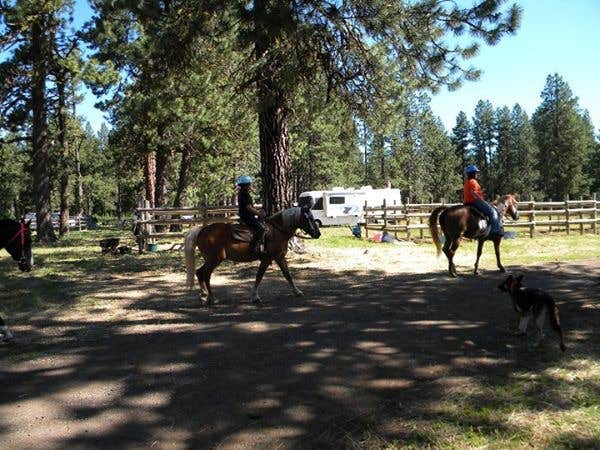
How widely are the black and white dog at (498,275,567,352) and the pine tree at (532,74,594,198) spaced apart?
206 feet

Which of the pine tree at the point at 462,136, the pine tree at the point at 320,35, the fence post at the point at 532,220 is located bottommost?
the fence post at the point at 532,220

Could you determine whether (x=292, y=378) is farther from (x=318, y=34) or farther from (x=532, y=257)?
(x=532, y=257)

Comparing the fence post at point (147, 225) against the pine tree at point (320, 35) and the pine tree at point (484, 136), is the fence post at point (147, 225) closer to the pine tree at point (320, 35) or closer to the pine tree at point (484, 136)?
the pine tree at point (320, 35)

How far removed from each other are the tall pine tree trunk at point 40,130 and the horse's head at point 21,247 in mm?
18146

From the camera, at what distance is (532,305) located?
5.88m

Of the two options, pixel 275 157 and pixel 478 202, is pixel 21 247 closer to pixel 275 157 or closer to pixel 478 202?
pixel 275 157

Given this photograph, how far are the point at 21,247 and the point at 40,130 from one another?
A: 19.0m

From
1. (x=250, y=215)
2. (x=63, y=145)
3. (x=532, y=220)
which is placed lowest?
(x=532, y=220)

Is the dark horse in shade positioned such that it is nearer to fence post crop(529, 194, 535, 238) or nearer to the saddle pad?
the saddle pad

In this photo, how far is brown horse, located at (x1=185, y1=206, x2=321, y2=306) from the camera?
29.8 ft

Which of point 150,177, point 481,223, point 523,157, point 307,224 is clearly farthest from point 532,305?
point 523,157

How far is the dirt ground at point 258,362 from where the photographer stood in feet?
13.3

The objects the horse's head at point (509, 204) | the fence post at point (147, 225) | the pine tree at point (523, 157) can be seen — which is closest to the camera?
the horse's head at point (509, 204)

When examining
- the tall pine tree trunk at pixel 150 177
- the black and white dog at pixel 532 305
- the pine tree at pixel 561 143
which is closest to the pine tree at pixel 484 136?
the pine tree at pixel 561 143
